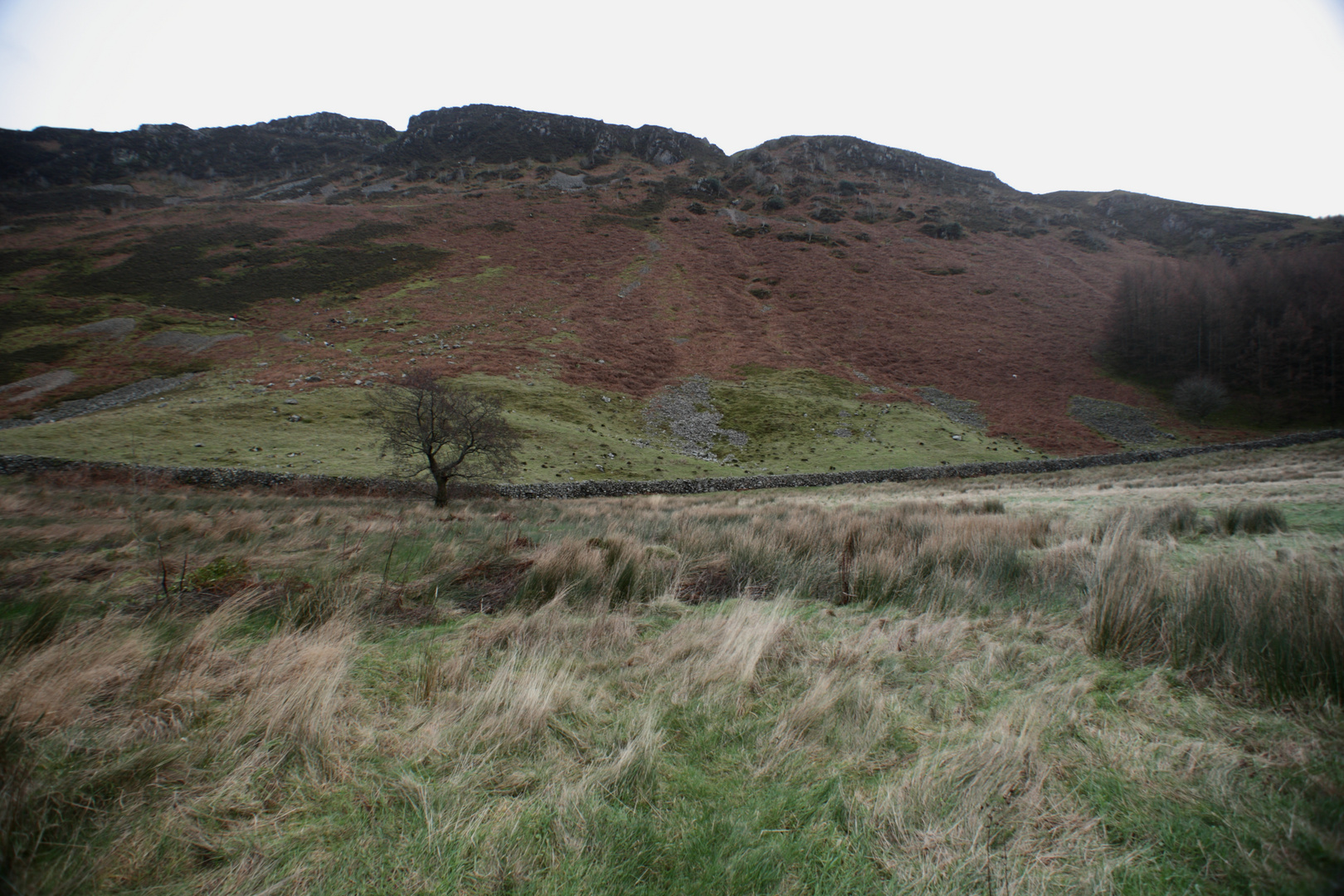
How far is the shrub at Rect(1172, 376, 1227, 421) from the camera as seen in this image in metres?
47.4

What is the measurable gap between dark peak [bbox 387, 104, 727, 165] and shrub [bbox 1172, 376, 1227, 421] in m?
99.5

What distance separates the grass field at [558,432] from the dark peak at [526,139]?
3562 inches

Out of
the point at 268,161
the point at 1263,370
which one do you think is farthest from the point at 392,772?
the point at 268,161

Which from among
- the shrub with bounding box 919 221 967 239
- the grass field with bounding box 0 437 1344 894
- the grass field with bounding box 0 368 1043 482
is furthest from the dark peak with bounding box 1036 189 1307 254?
the grass field with bounding box 0 437 1344 894

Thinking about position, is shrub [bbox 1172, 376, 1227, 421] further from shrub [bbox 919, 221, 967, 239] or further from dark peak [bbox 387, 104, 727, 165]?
dark peak [bbox 387, 104, 727, 165]

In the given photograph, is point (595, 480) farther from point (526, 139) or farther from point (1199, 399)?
point (526, 139)

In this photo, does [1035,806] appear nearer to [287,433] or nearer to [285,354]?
[287,433]

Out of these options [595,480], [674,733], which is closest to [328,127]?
[595,480]

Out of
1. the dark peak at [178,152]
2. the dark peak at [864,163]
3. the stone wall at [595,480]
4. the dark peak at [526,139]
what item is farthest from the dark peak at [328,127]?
the stone wall at [595,480]

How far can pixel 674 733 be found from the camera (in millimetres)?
2689

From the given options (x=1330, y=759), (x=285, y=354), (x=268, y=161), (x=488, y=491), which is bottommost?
(x=488, y=491)

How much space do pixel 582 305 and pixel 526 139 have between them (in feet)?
270

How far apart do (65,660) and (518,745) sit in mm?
2467

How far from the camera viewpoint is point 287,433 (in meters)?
27.4
